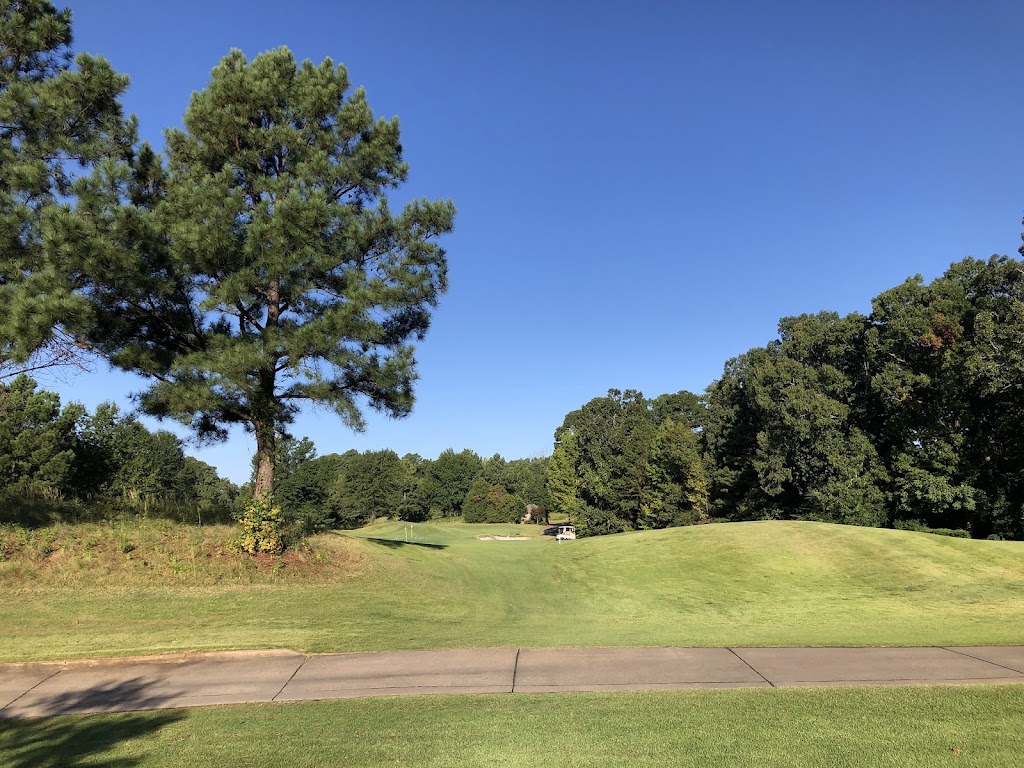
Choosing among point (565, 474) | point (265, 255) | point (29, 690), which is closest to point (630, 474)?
point (565, 474)

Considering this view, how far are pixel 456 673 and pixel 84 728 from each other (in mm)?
3979

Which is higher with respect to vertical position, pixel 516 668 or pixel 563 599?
pixel 516 668

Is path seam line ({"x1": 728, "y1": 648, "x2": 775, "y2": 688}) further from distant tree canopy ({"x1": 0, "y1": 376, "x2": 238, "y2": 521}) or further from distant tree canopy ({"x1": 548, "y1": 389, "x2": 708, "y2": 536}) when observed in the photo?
distant tree canopy ({"x1": 548, "y1": 389, "x2": 708, "y2": 536})

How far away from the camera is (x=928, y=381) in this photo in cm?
3350

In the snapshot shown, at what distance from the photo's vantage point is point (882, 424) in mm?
39188

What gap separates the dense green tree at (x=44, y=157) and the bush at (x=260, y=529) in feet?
17.1

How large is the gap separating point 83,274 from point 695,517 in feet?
172

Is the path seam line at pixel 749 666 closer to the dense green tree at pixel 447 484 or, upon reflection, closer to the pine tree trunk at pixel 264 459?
the pine tree trunk at pixel 264 459

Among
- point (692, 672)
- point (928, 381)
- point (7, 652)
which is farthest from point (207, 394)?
point (928, 381)

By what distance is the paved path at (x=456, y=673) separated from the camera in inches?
265

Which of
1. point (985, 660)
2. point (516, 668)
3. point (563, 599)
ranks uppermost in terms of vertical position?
point (985, 660)

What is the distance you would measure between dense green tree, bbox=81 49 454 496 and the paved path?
21.6 ft

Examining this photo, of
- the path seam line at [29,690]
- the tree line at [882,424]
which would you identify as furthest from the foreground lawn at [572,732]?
the tree line at [882,424]

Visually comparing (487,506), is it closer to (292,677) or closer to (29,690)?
(292,677)
